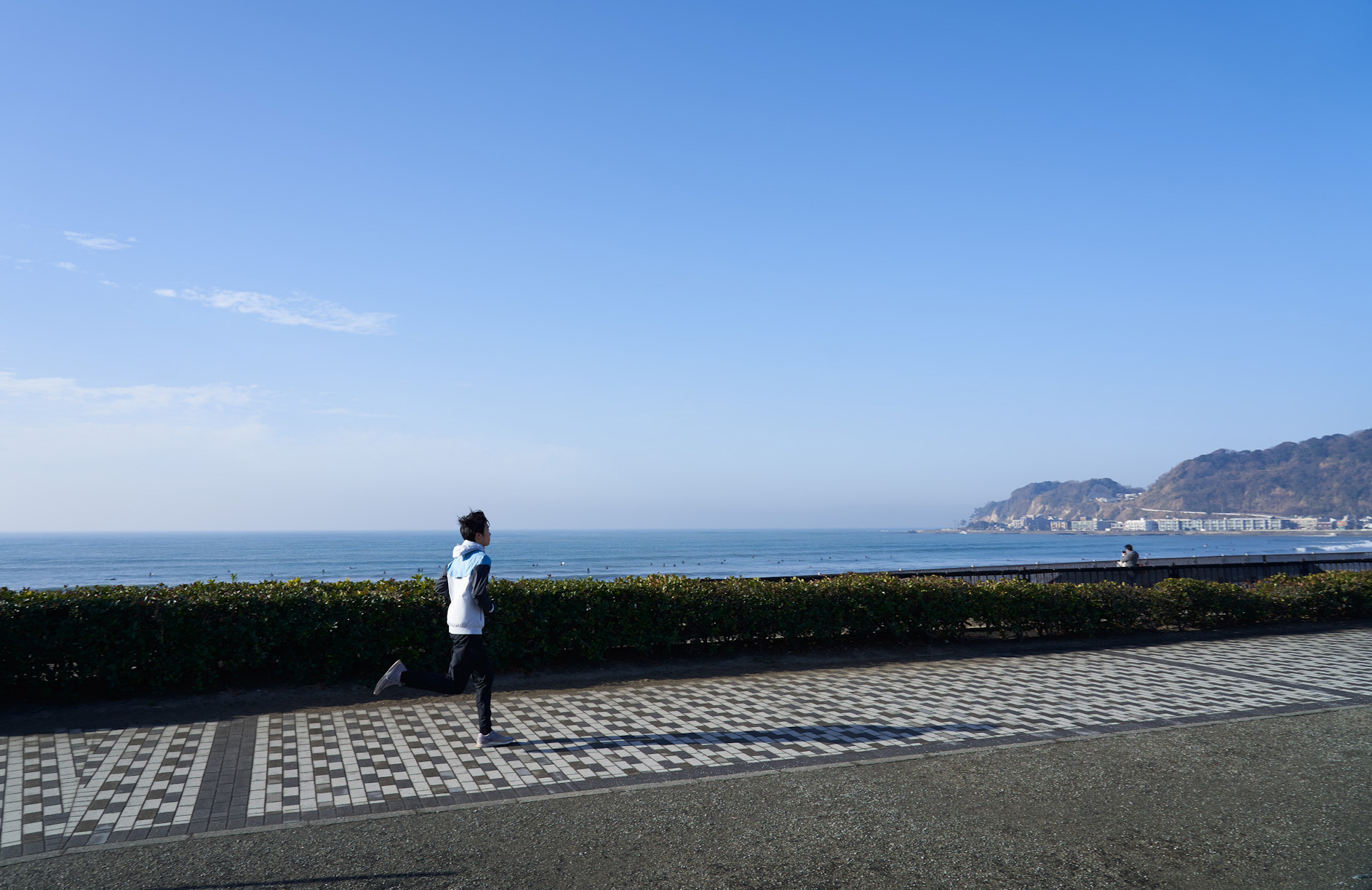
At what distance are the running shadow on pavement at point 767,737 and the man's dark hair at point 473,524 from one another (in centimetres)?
170

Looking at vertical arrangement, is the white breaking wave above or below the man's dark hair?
below

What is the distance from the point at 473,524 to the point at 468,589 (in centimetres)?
52

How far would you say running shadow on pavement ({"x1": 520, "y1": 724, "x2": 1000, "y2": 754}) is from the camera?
243 inches

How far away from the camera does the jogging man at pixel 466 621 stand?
6.27m

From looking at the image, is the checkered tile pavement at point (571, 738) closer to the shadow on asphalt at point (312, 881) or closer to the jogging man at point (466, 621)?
the jogging man at point (466, 621)

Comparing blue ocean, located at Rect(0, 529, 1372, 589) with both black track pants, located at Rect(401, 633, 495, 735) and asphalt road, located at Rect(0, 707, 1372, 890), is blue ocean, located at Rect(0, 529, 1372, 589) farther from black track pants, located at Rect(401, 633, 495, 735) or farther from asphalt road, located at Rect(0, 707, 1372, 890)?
asphalt road, located at Rect(0, 707, 1372, 890)

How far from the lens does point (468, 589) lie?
20.7ft

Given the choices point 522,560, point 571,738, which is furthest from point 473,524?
point 522,560

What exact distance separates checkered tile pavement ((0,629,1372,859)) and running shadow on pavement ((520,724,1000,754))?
2 centimetres

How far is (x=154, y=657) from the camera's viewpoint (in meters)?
7.32

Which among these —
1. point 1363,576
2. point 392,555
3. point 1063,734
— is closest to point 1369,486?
point 392,555

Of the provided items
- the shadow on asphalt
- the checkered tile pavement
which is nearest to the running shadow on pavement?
the checkered tile pavement

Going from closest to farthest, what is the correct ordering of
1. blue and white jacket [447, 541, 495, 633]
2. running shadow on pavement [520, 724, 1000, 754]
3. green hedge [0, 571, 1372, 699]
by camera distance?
running shadow on pavement [520, 724, 1000, 754] → blue and white jacket [447, 541, 495, 633] → green hedge [0, 571, 1372, 699]

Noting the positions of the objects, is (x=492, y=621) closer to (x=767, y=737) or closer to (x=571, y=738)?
(x=571, y=738)
